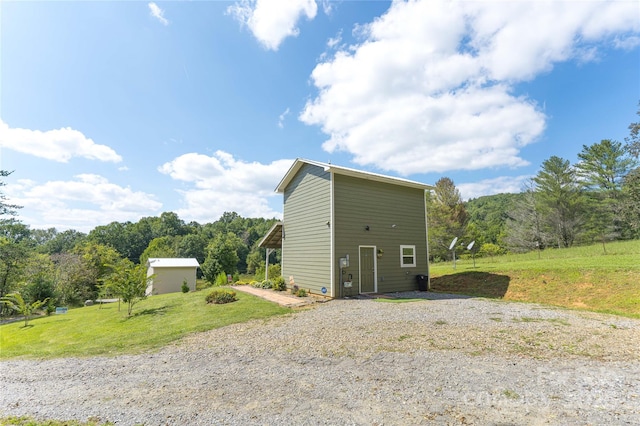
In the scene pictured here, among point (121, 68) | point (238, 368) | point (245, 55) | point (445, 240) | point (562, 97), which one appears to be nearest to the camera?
point (238, 368)

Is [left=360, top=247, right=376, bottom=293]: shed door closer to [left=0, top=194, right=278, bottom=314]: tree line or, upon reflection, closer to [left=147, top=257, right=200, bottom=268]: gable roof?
[left=0, top=194, right=278, bottom=314]: tree line

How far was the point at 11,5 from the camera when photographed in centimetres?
745

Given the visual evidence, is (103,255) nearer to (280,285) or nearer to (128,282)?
(128,282)

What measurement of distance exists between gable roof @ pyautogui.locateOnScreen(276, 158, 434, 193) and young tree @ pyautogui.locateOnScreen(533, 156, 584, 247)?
2449 cm

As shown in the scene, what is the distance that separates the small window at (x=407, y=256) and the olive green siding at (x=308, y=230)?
3.82 metres

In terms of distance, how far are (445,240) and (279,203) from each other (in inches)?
905

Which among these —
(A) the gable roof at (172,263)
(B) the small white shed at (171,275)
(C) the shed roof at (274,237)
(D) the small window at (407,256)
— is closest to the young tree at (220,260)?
(A) the gable roof at (172,263)

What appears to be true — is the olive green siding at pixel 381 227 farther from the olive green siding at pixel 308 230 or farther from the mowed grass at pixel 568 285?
the mowed grass at pixel 568 285

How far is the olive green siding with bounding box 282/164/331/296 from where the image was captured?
37.8 feet

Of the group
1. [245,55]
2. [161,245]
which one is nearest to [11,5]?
[245,55]

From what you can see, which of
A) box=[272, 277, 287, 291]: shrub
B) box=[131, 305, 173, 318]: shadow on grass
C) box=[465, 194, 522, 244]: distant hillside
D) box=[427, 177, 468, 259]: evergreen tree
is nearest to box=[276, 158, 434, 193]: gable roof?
box=[272, 277, 287, 291]: shrub

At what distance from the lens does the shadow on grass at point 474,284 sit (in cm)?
1242

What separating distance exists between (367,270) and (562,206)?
28.7 m

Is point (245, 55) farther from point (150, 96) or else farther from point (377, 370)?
point (377, 370)
